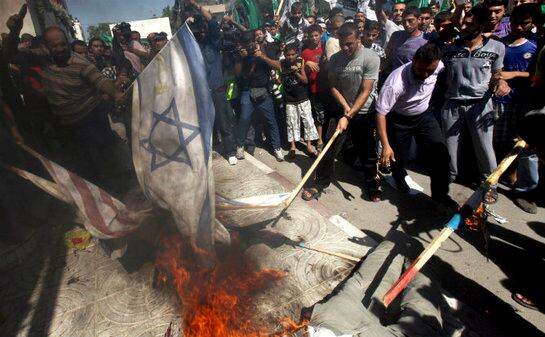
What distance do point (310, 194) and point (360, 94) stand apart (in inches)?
65.7

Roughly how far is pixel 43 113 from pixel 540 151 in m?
6.08

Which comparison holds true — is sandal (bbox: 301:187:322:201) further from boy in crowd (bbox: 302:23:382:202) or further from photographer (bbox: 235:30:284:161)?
photographer (bbox: 235:30:284:161)

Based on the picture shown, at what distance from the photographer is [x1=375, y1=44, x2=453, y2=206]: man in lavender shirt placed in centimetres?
417

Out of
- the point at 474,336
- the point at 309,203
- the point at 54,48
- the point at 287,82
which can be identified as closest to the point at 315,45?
the point at 287,82

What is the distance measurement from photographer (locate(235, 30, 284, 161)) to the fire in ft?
11.2

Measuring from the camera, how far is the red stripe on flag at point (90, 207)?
12.0 ft

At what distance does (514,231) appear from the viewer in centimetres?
418

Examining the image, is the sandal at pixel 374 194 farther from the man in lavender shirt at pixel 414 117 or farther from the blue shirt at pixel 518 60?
the blue shirt at pixel 518 60

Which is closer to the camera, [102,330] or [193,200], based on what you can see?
[193,200]

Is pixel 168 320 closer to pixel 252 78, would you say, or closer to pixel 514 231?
pixel 514 231

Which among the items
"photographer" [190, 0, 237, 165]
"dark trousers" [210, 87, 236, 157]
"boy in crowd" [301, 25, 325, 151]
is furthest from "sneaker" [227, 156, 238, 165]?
"boy in crowd" [301, 25, 325, 151]

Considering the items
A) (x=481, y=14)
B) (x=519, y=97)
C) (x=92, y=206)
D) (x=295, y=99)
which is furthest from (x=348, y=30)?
(x=92, y=206)

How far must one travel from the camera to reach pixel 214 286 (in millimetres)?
3371

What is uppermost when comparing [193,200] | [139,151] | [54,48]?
[54,48]
